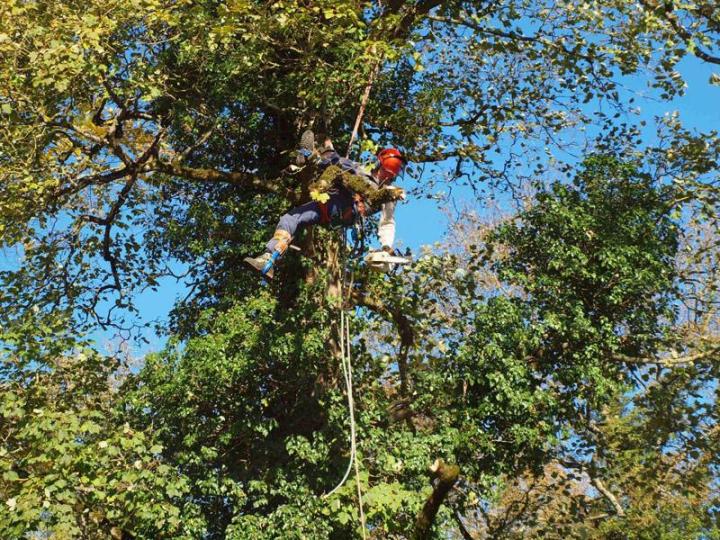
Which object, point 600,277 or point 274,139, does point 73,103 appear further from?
point 600,277

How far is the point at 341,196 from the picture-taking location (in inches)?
281

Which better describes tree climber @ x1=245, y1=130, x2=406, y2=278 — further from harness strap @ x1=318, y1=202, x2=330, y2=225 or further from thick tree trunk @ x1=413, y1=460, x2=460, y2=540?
thick tree trunk @ x1=413, y1=460, x2=460, y2=540

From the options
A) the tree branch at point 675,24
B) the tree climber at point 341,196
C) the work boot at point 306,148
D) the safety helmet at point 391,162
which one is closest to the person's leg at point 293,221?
the tree climber at point 341,196

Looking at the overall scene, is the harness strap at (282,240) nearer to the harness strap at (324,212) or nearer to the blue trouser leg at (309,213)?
the blue trouser leg at (309,213)

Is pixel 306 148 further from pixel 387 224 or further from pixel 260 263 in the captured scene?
pixel 260 263

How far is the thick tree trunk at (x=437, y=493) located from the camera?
4.59 metres

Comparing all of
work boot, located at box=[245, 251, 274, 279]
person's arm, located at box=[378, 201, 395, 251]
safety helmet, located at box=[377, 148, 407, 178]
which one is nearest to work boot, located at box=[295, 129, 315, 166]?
safety helmet, located at box=[377, 148, 407, 178]

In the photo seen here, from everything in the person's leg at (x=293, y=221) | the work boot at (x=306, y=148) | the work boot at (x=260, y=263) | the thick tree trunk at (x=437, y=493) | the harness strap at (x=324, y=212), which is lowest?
the thick tree trunk at (x=437, y=493)

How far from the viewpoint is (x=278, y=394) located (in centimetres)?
843

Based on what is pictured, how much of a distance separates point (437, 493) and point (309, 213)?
119 inches

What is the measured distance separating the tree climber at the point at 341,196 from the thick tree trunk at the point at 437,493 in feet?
7.55

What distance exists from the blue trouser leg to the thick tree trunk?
270 centimetres

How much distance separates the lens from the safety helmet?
6957 mm

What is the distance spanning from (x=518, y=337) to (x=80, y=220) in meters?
5.36
